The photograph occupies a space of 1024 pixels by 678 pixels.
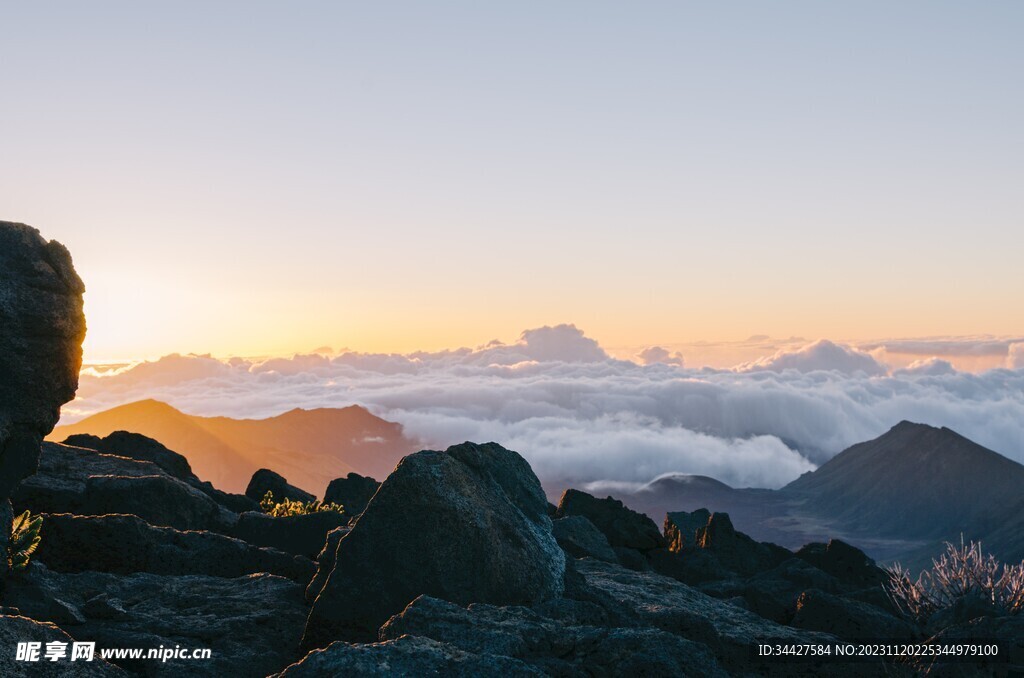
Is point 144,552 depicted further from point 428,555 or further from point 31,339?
point 428,555

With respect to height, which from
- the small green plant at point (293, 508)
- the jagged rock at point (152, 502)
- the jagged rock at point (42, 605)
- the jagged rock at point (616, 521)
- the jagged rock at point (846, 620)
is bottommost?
the jagged rock at point (616, 521)

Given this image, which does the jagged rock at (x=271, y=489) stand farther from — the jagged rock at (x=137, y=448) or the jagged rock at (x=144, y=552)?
the jagged rock at (x=144, y=552)

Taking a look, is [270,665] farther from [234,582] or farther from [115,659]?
[234,582]

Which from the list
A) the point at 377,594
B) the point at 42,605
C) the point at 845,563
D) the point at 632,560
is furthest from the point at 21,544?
the point at 845,563

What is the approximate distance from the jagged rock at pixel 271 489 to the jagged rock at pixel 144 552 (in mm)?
16691

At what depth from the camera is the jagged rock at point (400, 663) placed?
8.28 meters

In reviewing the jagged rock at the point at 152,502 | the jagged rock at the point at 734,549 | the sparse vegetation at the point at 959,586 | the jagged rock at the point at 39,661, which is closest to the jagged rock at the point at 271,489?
the jagged rock at the point at 152,502

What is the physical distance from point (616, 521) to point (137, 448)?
1974 cm

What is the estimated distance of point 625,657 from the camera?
9695mm

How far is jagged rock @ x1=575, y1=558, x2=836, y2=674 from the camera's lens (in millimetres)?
12719

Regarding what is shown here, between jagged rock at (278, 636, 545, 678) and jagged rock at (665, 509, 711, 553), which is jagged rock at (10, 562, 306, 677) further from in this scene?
jagged rock at (665, 509, 711, 553)

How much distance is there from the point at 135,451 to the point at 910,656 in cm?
2965

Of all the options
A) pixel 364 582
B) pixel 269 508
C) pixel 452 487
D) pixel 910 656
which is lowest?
pixel 269 508

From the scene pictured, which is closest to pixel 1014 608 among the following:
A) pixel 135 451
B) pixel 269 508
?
pixel 269 508
